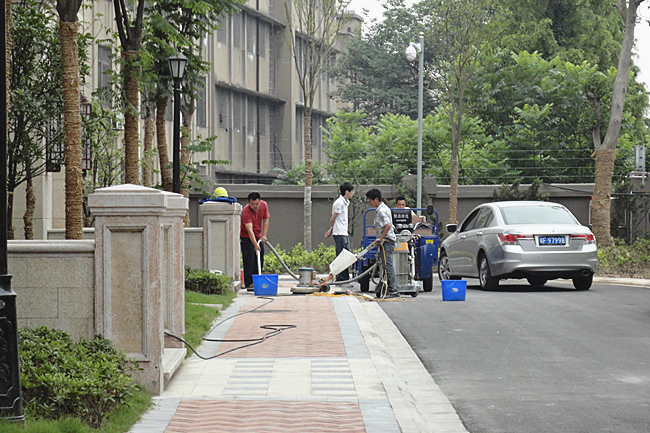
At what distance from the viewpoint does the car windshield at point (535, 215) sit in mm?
16969

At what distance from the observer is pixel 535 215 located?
56.1 feet

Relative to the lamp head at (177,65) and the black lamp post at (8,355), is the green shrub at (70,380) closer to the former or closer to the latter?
the black lamp post at (8,355)

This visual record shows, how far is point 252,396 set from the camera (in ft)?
22.7

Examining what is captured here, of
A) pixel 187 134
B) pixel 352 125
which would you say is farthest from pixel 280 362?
pixel 352 125

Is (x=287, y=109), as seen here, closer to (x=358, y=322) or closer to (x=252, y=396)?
(x=358, y=322)

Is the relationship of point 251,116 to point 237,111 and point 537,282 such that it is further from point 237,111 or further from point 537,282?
point 537,282

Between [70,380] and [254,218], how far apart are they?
36.2ft

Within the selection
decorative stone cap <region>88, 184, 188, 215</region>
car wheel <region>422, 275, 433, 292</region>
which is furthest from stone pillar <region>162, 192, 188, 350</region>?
car wheel <region>422, 275, 433, 292</region>

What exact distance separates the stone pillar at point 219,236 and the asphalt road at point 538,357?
3.86 meters

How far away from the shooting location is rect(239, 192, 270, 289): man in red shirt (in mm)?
16578

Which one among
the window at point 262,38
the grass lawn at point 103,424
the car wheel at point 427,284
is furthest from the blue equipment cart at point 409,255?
the window at point 262,38

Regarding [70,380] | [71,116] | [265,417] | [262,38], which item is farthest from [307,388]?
[262,38]

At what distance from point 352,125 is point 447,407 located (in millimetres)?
34603

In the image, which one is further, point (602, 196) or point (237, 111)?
point (237, 111)
